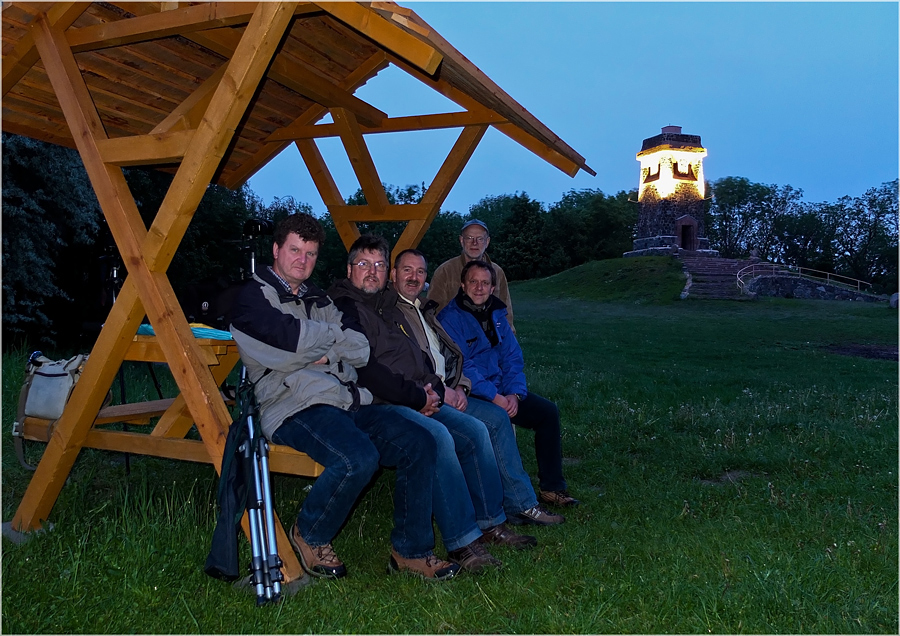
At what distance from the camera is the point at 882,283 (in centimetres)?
5078

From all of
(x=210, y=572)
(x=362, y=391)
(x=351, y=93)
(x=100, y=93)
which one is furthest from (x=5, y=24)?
(x=210, y=572)

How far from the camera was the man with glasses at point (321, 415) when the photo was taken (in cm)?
394

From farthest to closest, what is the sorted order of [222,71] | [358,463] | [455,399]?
[222,71]
[455,399]
[358,463]

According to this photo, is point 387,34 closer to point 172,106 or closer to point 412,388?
point 412,388

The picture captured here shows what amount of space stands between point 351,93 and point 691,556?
185 inches

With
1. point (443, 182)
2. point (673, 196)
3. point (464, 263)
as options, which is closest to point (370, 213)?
point (443, 182)

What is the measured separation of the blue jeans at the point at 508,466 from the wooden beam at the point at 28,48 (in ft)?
11.6

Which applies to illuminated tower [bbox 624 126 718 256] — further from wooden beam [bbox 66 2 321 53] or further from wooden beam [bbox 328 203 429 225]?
wooden beam [bbox 66 2 321 53]

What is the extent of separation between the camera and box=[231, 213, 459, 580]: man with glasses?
3.94 meters

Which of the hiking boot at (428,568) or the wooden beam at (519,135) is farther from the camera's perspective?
the wooden beam at (519,135)

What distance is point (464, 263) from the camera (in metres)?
6.59

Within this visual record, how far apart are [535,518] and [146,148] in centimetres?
333

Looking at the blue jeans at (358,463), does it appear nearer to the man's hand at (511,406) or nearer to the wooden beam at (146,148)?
the man's hand at (511,406)

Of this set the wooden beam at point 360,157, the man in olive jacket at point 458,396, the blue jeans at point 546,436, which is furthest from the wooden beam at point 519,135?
the blue jeans at point 546,436
